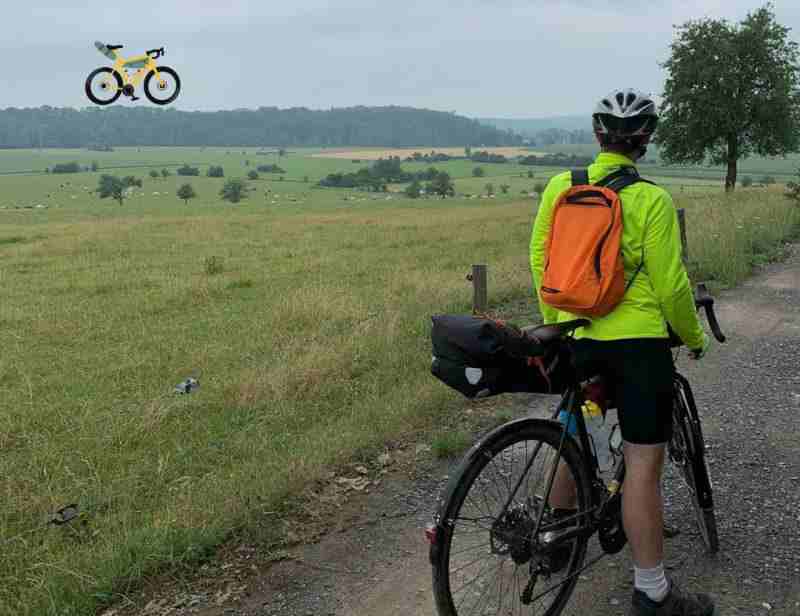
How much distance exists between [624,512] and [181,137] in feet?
386

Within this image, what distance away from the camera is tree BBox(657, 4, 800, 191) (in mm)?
30141

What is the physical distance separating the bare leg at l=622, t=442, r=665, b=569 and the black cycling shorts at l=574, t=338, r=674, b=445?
0.07 metres

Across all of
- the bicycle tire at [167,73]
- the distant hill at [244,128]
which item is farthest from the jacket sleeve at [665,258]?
the distant hill at [244,128]

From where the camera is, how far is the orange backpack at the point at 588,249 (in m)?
2.91

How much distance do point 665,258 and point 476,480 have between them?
4.04ft

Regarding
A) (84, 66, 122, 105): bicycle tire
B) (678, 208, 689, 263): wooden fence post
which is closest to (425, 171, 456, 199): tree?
(678, 208, 689, 263): wooden fence post

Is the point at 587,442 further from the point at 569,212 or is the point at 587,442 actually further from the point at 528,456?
the point at 569,212

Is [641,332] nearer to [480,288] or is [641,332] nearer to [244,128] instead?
[480,288]

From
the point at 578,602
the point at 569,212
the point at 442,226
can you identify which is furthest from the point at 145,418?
the point at 442,226

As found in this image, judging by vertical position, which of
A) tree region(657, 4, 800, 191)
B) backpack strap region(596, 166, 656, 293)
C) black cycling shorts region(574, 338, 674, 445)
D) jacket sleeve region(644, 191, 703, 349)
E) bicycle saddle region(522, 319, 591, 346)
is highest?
tree region(657, 4, 800, 191)

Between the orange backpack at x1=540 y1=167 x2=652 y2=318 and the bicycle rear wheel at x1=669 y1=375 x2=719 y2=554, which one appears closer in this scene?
the orange backpack at x1=540 y1=167 x2=652 y2=318

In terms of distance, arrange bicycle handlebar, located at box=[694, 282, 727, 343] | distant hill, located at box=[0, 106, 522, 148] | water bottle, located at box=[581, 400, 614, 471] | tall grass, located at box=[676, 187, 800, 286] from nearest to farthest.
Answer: water bottle, located at box=[581, 400, 614, 471]
bicycle handlebar, located at box=[694, 282, 727, 343]
tall grass, located at box=[676, 187, 800, 286]
distant hill, located at box=[0, 106, 522, 148]

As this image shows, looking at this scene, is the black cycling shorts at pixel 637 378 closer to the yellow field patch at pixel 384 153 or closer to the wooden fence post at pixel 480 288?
the wooden fence post at pixel 480 288

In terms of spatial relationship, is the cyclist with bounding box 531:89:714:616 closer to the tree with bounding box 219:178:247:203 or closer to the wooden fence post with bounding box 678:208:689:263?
the wooden fence post with bounding box 678:208:689:263
